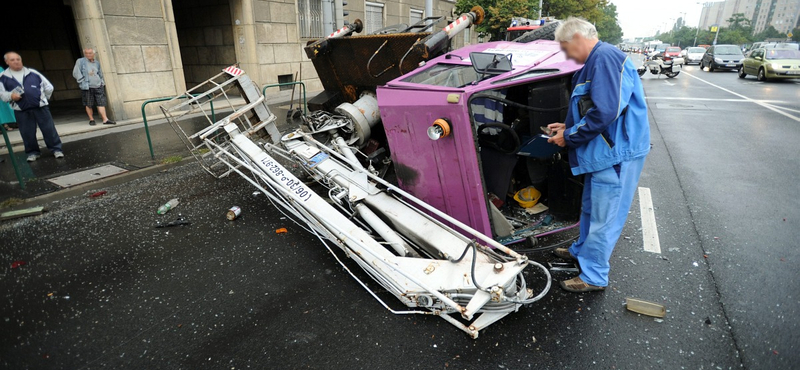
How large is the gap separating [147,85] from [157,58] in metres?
0.68

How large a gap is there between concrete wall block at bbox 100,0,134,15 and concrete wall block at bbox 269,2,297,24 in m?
4.06

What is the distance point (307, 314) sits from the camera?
283 cm

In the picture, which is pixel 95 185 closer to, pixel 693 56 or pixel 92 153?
pixel 92 153

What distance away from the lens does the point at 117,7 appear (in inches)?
350

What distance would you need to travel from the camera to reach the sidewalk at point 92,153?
539 cm

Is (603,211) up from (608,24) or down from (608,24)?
down

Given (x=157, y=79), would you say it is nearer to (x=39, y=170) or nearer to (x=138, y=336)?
(x=39, y=170)

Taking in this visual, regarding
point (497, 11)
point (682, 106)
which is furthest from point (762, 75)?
point (497, 11)

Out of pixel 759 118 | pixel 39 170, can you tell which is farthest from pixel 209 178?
pixel 759 118

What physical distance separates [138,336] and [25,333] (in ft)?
2.44

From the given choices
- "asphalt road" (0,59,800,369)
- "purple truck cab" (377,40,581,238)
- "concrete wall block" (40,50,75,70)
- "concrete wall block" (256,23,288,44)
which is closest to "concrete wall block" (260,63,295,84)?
"concrete wall block" (256,23,288,44)

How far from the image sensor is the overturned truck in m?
2.60

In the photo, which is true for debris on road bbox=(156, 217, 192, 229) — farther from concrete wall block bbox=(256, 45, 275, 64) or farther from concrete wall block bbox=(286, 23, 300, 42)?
concrete wall block bbox=(286, 23, 300, 42)

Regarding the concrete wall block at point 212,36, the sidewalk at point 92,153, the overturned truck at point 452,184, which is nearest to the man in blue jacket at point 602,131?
the overturned truck at point 452,184
